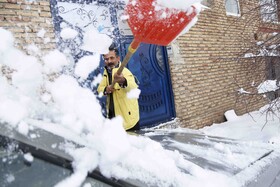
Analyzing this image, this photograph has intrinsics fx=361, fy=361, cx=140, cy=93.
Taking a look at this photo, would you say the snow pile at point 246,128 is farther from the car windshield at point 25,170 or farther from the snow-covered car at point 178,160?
the car windshield at point 25,170

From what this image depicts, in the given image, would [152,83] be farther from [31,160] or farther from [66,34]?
[31,160]

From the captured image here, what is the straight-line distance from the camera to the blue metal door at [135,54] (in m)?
4.78

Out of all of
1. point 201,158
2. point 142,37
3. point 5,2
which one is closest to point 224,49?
point 5,2

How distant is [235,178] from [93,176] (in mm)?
705

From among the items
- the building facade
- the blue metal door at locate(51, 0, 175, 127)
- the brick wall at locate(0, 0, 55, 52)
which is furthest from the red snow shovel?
the blue metal door at locate(51, 0, 175, 127)

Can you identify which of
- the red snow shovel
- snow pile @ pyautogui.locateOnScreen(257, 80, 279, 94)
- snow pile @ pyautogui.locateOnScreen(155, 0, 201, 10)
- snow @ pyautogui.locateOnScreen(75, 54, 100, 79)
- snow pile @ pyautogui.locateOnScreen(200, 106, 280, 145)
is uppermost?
snow pile @ pyautogui.locateOnScreen(155, 0, 201, 10)

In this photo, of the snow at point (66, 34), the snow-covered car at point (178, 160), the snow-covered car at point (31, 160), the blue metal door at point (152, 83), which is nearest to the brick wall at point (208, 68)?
the blue metal door at point (152, 83)

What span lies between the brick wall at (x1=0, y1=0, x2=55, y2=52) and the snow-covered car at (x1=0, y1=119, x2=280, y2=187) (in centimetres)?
237

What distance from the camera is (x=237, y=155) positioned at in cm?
192

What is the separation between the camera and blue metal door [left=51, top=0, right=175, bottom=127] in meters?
4.78

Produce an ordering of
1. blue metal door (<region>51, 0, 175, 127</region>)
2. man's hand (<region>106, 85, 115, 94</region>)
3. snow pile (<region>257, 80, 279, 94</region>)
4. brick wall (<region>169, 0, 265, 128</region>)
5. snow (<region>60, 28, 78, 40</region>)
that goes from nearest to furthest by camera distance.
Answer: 1. man's hand (<region>106, 85, 115, 94</region>)
2. snow (<region>60, 28, 78, 40</region>)
3. blue metal door (<region>51, 0, 175, 127</region>)
4. snow pile (<region>257, 80, 279, 94</region>)
5. brick wall (<region>169, 0, 265, 128</region>)

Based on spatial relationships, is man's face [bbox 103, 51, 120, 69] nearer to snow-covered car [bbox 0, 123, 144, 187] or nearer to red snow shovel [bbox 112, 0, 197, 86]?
red snow shovel [bbox 112, 0, 197, 86]

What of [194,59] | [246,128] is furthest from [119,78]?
[246,128]

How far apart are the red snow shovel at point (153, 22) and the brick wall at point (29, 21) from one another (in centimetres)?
175
